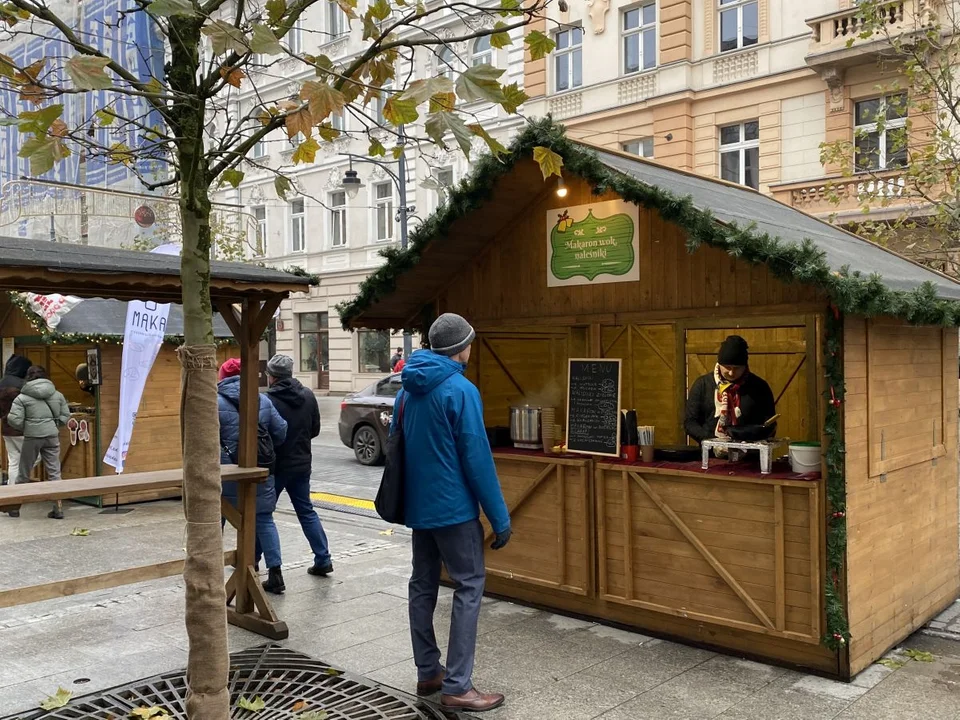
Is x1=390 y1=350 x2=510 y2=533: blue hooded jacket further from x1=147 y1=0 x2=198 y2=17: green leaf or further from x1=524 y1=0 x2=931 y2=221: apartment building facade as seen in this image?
x1=524 y1=0 x2=931 y2=221: apartment building facade

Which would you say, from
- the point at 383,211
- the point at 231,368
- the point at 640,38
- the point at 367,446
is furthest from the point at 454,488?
the point at 383,211

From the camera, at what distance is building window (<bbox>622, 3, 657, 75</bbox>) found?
74.6 feet

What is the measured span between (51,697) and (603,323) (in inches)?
156

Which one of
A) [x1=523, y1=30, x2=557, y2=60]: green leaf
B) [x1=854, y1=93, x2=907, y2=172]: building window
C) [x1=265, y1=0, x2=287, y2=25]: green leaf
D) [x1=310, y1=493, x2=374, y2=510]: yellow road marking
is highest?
[x1=854, y1=93, x2=907, y2=172]: building window

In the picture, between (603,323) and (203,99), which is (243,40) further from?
(603,323)

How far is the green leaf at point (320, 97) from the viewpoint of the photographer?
10.5 ft

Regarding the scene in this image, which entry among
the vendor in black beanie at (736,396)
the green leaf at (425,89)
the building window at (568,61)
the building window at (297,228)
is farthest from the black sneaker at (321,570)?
the building window at (297,228)

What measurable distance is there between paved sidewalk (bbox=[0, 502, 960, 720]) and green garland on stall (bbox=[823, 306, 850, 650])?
0.33 m

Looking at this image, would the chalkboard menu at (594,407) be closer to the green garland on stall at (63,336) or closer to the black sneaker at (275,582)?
the black sneaker at (275,582)

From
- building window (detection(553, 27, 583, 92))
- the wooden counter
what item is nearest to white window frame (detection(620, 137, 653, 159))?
building window (detection(553, 27, 583, 92))

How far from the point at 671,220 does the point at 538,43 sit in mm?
1564

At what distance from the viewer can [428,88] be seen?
10.3 ft

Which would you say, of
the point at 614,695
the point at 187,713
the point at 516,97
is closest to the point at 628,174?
the point at 516,97

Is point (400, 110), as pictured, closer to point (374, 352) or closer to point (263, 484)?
point (263, 484)
